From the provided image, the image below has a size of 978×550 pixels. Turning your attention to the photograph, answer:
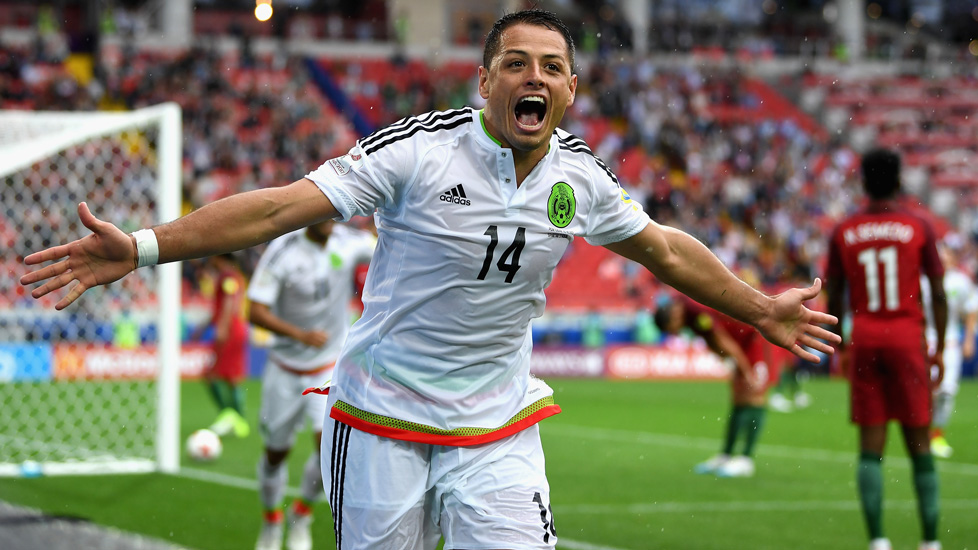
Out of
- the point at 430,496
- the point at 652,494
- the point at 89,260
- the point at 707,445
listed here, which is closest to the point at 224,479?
the point at 652,494

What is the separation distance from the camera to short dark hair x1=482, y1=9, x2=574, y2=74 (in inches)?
147

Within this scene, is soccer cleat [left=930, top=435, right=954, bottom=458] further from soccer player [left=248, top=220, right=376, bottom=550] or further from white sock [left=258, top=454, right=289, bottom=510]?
white sock [left=258, top=454, right=289, bottom=510]

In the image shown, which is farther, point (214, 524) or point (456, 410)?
point (214, 524)

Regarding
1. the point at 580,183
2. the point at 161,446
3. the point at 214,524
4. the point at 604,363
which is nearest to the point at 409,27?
the point at 604,363

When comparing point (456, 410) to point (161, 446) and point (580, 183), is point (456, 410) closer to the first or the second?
point (580, 183)

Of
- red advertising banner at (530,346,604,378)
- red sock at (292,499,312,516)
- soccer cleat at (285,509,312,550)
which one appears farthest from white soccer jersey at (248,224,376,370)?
red advertising banner at (530,346,604,378)

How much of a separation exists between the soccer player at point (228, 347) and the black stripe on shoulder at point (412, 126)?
30.6ft

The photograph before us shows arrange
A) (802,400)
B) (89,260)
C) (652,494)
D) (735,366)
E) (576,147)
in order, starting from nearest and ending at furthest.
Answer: (89,260) < (576,147) < (652,494) < (735,366) < (802,400)

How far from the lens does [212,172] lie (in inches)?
1063

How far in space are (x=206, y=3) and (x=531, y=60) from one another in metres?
35.3

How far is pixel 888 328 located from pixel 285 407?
3.84 meters

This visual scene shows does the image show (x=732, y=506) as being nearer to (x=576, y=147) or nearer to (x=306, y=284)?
(x=306, y=284)

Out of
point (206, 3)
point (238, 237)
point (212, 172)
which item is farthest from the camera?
point (206, 3)

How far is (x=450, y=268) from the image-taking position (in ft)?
12.0
